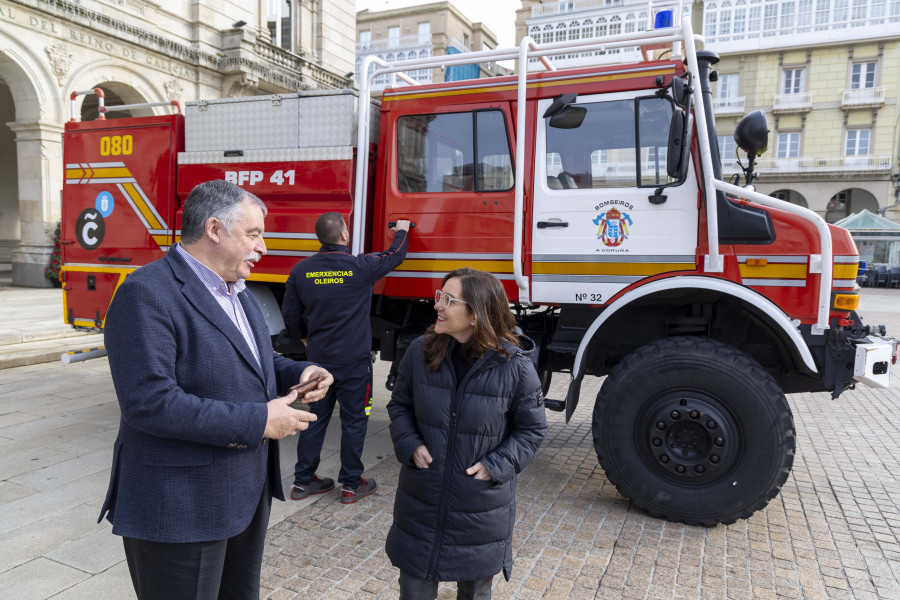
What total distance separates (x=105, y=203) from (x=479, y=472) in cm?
497

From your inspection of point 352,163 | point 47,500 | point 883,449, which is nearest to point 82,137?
point 352,163

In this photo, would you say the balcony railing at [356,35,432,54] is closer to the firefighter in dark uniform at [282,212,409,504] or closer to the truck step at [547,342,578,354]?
the firefighter in dark uniform at [282,212,409,504]

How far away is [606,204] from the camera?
3.91 metres

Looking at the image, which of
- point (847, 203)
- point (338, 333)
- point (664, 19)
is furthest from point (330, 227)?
point (847, 203)

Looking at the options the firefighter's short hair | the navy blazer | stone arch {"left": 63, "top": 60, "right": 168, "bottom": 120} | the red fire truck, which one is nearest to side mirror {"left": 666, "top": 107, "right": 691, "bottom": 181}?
the red fire truck

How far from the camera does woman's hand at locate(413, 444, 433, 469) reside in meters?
2.24

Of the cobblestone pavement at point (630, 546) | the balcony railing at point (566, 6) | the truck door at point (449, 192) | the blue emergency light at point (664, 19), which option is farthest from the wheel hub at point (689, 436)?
the balcony railing at point (566, 6)

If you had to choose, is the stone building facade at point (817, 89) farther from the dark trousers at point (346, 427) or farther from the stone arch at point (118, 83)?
the dark trousers at point (346, 427)

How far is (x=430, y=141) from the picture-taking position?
14.5 ft

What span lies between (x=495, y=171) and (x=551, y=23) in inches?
1606

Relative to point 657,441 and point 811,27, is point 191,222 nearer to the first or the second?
point 657,441

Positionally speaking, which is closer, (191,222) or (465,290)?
(191,222)

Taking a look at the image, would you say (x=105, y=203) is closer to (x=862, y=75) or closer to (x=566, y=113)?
(x=566, y=113)

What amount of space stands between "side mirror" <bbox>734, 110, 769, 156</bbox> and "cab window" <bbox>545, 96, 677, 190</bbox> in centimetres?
60
